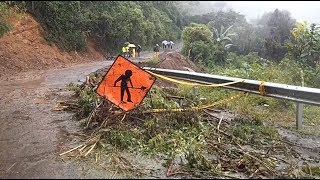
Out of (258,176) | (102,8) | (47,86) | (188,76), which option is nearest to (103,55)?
(102,8)

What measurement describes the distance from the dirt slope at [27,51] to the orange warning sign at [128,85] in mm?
11819

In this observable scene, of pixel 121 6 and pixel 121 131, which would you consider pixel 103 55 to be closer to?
pixel 121 6

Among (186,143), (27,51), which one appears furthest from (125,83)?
(27,51)

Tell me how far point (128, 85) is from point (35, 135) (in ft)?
6.25

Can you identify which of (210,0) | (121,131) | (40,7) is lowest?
(121,131)

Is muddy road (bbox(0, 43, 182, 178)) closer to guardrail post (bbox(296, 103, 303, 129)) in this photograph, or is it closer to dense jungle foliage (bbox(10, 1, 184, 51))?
guardrail post (bbox(296, 103, 303, 129))

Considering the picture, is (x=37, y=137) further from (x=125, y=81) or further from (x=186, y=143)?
(x=186, y=143)

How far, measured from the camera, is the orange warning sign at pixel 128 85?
705 cm

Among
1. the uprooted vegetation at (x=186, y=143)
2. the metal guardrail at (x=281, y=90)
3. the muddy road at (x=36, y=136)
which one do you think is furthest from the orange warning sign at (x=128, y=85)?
the metal guardrail at (x=281, y=90)

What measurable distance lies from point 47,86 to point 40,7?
16.0m

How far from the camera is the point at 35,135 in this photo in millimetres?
6672

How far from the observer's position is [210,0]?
9731 centimetres

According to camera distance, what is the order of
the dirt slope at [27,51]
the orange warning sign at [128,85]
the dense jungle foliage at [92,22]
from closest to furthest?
the orange warning sign at [128,85] < the dirt slope at [27,51] < the dense jungle foliage at [92,22]

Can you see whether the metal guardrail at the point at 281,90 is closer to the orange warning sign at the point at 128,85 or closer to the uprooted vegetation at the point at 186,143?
the uprooted vegetation at the point at 186,143
